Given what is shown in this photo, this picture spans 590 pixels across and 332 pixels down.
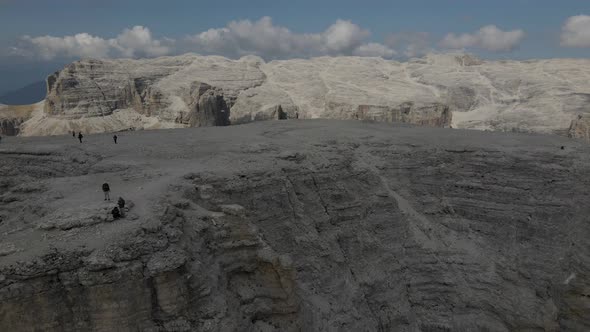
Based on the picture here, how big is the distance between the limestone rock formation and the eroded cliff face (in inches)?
2192

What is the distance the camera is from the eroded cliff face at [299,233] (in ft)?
54.9

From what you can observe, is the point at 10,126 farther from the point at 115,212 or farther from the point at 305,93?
the point at 115,212

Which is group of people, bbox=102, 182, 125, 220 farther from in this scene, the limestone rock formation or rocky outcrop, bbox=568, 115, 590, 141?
rocky outcrop, bbox=568, 115, 590, 141

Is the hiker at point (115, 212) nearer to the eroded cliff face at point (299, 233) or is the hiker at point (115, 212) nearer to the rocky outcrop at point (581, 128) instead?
the eroded cliff face at point (299, 233)

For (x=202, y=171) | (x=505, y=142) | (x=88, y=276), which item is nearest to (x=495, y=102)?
(x=505, y=142)

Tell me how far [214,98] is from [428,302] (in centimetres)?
7207

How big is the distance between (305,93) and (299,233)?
4041 inches

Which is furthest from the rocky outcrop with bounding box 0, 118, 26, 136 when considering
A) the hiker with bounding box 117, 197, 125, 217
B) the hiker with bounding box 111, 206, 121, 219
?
the hiker with bounding box 111, 206, 121, 219

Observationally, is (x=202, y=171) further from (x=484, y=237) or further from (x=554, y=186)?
(x=554, y=186)

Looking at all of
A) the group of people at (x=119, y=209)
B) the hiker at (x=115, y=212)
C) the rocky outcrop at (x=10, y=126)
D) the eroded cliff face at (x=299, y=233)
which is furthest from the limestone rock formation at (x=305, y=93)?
the hiker at (x=115, y=212)

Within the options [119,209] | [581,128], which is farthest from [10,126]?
[581,128]

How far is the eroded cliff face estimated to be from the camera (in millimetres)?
16734

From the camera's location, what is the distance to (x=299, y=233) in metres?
27.7

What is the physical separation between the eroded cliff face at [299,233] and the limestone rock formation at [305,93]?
55683mm
